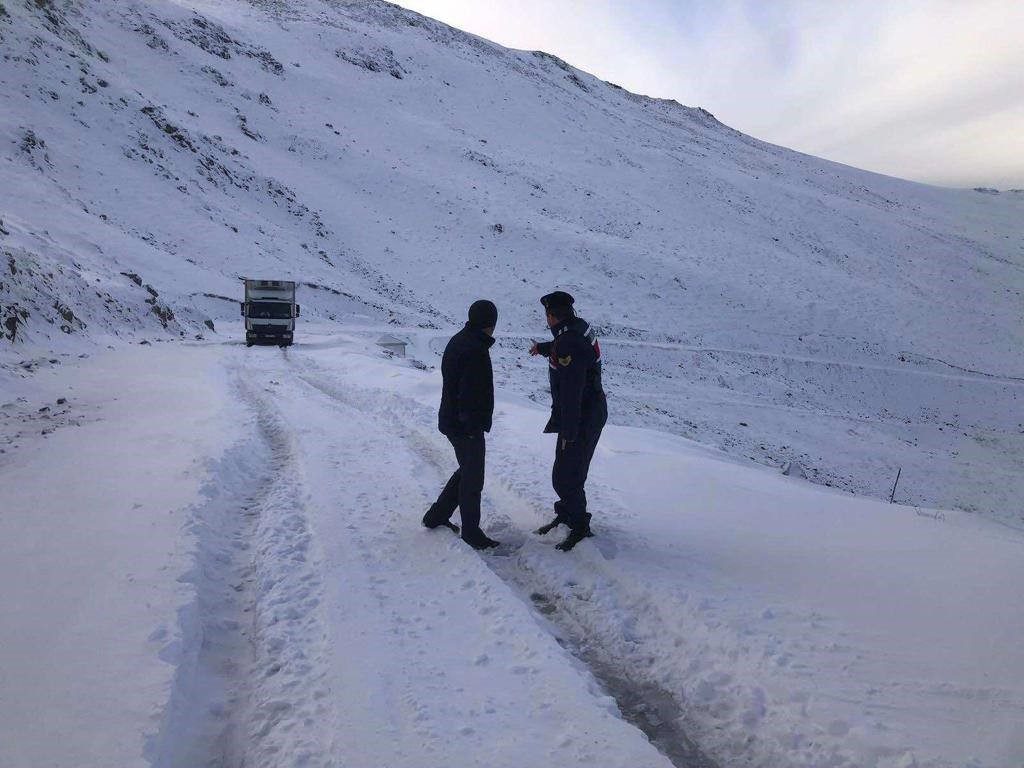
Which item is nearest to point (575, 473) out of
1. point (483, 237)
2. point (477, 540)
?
point (477, 540)

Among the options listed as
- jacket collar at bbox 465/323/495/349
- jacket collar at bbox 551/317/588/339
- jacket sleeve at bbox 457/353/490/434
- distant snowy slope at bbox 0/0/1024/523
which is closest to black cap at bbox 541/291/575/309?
jacket collar at bbox 551/317/588/339

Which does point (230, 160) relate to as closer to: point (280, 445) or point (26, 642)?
point (280, 445)

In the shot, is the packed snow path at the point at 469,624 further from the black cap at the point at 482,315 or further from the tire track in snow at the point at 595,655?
the black cap at the point at 482,315

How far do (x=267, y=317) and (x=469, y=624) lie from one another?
20.0m

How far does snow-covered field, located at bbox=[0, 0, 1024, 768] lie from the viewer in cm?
345

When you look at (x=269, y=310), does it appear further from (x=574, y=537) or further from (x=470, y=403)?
(x=574, y=537)

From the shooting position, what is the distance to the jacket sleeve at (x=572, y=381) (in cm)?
571

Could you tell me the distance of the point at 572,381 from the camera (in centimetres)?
572

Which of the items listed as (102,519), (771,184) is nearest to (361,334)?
(102,519)

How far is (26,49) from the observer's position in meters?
35.2

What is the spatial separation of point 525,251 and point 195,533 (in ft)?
132

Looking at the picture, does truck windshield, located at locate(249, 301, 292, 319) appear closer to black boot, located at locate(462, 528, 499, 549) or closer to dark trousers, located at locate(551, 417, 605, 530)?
black boot, located at locate(462, 528, 499, 549)

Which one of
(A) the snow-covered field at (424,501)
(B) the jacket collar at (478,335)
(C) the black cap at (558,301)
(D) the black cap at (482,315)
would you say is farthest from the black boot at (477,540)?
(C) the black cap at (558,301)

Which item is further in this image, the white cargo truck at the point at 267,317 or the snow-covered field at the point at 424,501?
the white cargo truck at the point at 267,317
